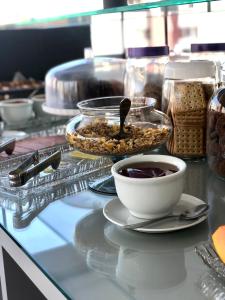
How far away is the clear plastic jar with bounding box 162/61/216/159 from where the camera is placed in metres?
0.78

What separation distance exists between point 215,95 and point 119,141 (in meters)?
0.18

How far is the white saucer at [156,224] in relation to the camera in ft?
1.76

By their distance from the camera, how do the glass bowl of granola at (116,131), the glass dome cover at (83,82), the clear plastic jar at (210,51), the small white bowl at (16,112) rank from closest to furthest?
the glass bowl of granola at (116,131)
the clear plastic jar at (210,51)
the glass dome cover at (83,82)
the small white bowl at (16,112)

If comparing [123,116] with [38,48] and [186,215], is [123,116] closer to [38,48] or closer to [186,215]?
[186,215]

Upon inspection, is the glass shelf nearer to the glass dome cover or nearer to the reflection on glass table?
the glass dome cover

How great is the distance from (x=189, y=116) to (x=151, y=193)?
0.30 m

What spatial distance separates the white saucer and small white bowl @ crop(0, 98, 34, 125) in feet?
2.13

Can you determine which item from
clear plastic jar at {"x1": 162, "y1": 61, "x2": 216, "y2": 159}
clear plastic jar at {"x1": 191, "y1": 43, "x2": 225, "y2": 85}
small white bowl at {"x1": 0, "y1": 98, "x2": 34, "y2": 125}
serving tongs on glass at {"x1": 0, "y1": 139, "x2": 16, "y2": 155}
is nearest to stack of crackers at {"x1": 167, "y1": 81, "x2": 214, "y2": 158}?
clear plastic jar at {"x1": 162, "y1": 61, "x2": 216, "y2": 159}

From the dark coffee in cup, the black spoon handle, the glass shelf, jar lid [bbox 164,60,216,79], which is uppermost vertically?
the glass shelf

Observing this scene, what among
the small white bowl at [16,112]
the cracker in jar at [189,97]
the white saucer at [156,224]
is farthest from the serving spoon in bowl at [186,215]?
the small white bowl at [16,112]

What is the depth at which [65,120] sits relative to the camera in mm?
1230

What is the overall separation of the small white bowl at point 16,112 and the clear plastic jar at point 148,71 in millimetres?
361

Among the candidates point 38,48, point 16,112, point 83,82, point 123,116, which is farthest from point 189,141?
point 38,48

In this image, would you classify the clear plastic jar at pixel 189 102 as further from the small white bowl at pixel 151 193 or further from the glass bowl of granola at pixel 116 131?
the small white bowl at pixel 151 193
